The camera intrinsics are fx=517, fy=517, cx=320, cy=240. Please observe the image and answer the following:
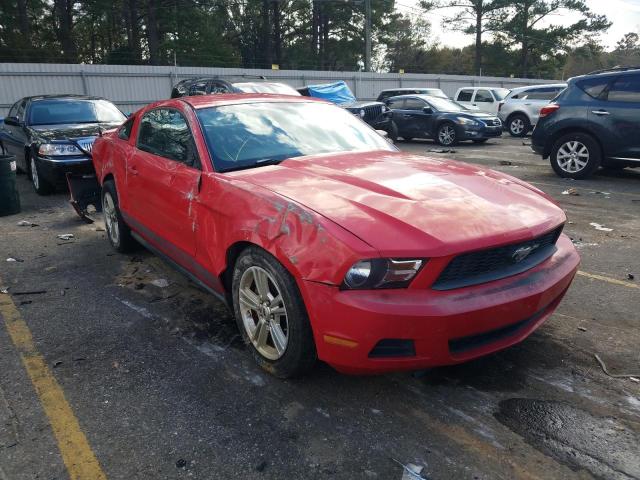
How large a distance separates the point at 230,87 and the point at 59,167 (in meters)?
5.07

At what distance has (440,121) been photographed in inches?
604

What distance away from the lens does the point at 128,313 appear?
13.1 feet

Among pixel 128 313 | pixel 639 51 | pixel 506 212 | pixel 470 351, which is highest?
pixel 639 51

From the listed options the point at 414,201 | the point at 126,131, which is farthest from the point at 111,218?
the point at 414,201

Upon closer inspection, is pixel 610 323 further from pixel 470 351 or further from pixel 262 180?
pixel 262 180

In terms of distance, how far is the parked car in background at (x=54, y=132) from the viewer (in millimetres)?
8094

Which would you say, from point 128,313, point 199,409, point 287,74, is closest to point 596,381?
point 199,409

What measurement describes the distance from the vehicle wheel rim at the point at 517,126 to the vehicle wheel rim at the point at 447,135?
3.94 meters

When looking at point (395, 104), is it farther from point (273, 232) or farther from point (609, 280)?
point (273, 232)

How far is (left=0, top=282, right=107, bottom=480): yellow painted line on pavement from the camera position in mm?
2334

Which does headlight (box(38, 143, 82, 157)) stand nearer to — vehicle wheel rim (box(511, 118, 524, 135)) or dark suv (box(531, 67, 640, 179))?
dark suv (box(531, 67, 640, 179))

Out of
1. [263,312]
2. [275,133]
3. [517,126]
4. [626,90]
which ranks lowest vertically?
[517,126]

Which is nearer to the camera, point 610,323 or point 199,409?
point 199,409

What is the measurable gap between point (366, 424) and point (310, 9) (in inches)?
1855
